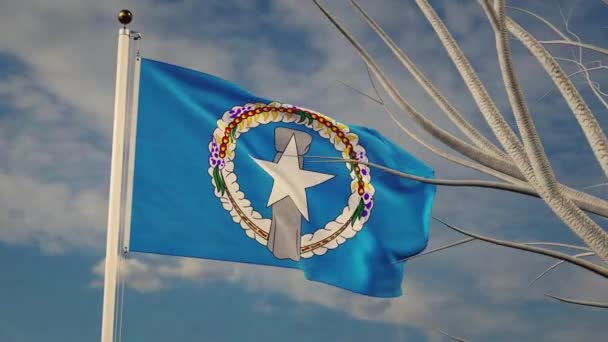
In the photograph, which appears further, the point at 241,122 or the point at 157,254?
the point at 241,122

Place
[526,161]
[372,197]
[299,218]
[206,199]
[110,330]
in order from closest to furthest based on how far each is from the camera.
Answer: [526,161] < [110,330] < [206,199] < [299,218] < [372,197]

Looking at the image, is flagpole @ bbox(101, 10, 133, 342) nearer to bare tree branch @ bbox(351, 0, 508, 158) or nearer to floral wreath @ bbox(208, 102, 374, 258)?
floral wreath @ bbox(208, 102, 374, 258)

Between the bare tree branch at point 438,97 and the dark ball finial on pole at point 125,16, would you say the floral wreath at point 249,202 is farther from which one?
the bare tree branch at point 438,97

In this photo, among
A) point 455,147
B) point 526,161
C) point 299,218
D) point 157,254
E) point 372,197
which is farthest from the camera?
point 372,197

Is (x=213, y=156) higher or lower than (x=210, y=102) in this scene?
lower

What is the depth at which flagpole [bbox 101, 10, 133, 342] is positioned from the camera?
6.83 metres

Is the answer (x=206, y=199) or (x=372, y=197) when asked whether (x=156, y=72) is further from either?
(x=372, y=197)

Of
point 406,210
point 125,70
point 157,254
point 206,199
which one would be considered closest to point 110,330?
point 157,254

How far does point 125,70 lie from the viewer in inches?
298

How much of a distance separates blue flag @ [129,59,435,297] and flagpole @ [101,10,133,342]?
0.40m

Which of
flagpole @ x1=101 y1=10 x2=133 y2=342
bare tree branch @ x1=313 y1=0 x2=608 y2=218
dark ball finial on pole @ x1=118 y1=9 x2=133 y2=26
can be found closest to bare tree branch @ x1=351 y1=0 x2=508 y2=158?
bare tree branch @ x1=313 y1=0 x2=608 y2=218

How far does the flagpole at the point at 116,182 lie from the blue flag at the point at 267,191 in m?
0.40

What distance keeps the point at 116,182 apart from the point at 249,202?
Answer: 1647mm

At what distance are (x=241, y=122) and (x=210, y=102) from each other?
0.40 meters
